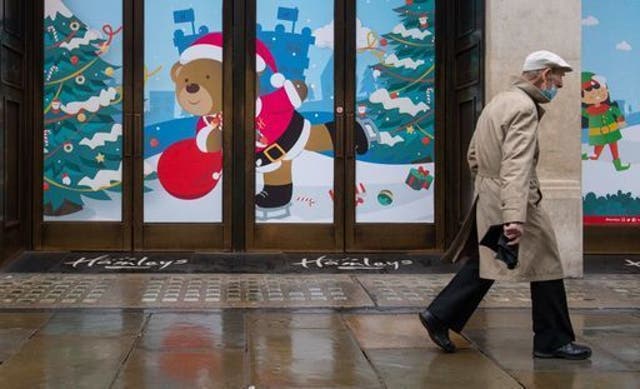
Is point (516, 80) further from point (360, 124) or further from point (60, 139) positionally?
point (60, 139)

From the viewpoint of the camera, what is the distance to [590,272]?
9727 millimetres

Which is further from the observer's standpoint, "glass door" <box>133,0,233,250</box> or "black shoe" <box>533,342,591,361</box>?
"glass door" <box>133,0,233,250</box>

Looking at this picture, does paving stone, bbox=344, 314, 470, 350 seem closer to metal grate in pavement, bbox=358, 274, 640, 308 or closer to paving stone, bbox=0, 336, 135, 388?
metal grate in pavement, bbox=358, 274, 640, 308

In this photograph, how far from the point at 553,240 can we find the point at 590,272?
13.9 feet

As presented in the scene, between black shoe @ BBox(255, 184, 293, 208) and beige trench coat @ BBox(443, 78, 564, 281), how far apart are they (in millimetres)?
4631

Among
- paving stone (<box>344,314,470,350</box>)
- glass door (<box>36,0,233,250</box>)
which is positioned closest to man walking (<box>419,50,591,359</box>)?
paving stone (<box>344,314,470,350</box>)

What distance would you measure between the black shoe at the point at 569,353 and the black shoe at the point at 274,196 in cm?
493

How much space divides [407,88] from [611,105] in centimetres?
237

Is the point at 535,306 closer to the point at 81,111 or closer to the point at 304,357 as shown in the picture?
the point at 304,357

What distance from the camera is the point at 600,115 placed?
10.2 meters

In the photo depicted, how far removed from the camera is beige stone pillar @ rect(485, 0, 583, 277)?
365 inches

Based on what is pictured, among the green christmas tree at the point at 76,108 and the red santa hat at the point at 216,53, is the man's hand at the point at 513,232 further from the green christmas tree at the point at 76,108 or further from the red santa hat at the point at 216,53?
the green christmas tree at the point at 76,108

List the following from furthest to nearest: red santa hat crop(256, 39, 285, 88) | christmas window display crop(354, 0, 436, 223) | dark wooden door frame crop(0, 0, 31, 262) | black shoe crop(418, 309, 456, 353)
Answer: christmas window display crop(354, 0, 436, 223)
red santa hat crop(256, 39, 285, 88)
dark wooden door frame crop(0, 0, 31, 262)
black shoe crop(418, 309, 456, 353)

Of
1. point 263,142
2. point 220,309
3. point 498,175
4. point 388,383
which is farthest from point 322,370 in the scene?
point 263,142
